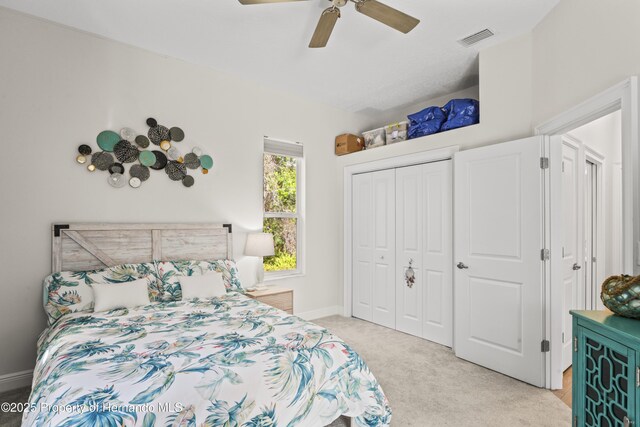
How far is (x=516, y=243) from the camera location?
2.77 metres

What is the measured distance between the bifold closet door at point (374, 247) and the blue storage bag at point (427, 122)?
549 millimetres

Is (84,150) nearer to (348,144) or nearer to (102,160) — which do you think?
(102,160)

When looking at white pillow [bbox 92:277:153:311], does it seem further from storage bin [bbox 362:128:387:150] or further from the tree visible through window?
storage bin [bbox 362:128:387:150]

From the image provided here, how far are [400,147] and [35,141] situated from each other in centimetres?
349

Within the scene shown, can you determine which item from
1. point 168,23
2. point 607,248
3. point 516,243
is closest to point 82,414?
point 168,23

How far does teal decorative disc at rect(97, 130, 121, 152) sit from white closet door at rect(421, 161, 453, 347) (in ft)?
10.2

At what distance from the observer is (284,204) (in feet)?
14.2

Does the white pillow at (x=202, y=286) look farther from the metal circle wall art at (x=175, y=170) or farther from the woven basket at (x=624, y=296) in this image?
the woven basket at (x=624, y=296)

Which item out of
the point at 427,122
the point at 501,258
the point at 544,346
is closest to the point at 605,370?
the point at 544,346

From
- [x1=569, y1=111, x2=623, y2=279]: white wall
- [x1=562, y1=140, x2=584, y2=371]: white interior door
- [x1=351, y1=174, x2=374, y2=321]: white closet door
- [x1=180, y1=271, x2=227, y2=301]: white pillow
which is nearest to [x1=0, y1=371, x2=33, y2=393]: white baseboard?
[x1=180, y1=271, x2=227, y2=301]: white pillow

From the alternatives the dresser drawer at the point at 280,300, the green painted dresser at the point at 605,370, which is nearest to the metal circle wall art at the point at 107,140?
the dresser drawer at the point at 280,300

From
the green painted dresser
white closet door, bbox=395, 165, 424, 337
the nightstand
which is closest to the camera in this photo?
the green painted dresser

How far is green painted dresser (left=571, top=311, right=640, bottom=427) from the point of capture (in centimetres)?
133

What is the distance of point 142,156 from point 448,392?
10.9 ft
